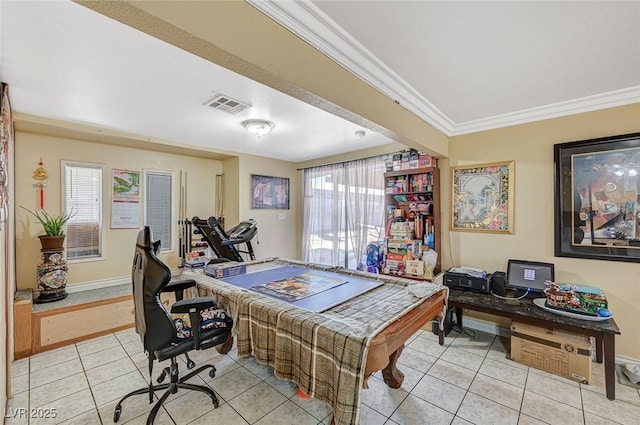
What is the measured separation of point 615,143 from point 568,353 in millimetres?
1906

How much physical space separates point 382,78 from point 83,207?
4090 mm

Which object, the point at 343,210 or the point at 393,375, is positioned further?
the point at 343,210

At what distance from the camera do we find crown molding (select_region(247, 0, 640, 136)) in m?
1.41

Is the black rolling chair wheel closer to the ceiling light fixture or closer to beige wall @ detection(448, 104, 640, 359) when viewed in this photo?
the ceiling light fixture

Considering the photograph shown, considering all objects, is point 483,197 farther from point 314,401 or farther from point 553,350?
point 314,401

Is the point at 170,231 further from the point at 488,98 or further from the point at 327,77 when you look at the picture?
the point at 488,98

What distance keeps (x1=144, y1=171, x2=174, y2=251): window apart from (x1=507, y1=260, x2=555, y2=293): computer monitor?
473cm

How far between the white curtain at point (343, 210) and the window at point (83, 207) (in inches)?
129

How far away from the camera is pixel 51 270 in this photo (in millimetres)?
3055

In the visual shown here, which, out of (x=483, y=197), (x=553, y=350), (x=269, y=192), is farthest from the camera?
(x=269, y=192)

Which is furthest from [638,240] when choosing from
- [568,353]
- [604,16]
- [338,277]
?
[338,277]

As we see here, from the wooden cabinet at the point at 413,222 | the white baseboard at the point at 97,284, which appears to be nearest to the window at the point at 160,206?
the white baseboard at the point at 97,284

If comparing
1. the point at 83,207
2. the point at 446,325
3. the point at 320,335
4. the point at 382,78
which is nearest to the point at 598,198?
the point at 446,325

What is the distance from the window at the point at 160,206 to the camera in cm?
421
